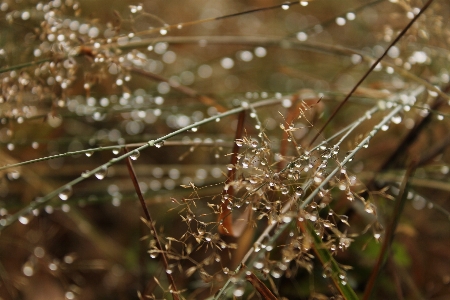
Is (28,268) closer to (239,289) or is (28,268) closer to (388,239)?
(239,289)

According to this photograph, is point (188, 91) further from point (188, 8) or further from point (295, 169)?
point (188, 8)

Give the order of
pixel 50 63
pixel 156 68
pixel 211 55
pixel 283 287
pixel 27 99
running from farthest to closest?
pixel 211 55 < pixel 156 68 < pixel 27 99 < pixel 283 287 < pixel 50 63

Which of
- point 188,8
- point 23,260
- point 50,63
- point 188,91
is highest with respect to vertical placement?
point 50,63

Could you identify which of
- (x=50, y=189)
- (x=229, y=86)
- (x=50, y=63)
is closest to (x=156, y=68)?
(x=229, y=86)

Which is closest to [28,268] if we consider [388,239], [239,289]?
[239,289]

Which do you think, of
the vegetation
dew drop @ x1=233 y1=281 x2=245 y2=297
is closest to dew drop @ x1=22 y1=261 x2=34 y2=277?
the vegetation

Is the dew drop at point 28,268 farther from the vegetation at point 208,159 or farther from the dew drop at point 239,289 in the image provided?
the dew drop at point 239,289

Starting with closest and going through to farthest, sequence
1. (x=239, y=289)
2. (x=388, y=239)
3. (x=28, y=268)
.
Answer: (x=239, y=289)
(x=388, y=239)
(x=28, y=268)

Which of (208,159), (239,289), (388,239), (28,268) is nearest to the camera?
(239,289)
